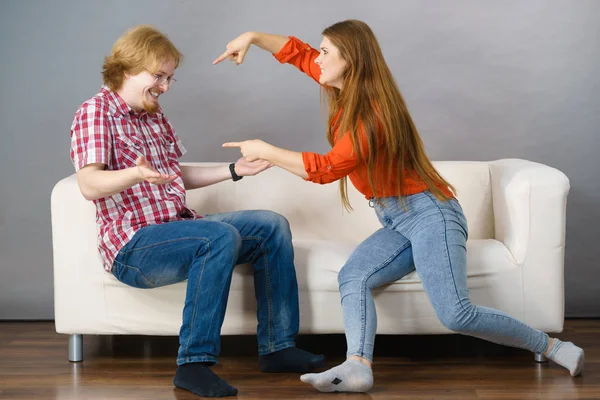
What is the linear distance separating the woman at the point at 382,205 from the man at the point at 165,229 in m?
0.25

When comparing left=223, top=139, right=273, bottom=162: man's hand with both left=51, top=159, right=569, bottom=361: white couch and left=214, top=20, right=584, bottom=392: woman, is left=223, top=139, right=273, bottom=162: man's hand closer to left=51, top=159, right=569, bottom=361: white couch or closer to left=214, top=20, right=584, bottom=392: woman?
left=214, top=20, right=584, bottom=392: woman

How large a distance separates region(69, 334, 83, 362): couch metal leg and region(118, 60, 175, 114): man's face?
0.84m

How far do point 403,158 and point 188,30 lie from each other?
1548mm

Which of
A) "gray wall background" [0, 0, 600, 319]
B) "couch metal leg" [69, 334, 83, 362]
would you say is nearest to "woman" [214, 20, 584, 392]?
"couch metal leg" [69, 334, 83, 362]

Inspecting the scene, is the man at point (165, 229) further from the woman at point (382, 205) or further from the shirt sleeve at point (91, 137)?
the woman at point (382, 205)

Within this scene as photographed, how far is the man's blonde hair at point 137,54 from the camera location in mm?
2506

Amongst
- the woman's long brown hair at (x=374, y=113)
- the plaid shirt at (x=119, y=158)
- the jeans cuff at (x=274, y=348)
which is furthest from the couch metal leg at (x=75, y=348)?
the woman's long brown hair at (x=374, y=113)

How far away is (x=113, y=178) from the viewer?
7.68 ft

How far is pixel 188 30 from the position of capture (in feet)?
11.8

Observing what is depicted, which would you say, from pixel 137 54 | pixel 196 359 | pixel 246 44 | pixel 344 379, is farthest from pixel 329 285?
pixel 137 54

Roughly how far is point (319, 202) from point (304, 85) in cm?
68

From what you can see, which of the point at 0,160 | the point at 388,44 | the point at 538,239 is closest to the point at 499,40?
the point at 388,44

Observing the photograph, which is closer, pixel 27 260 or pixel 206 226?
pixel 206 226

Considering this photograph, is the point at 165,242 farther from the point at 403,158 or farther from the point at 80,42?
the point at 80,42
